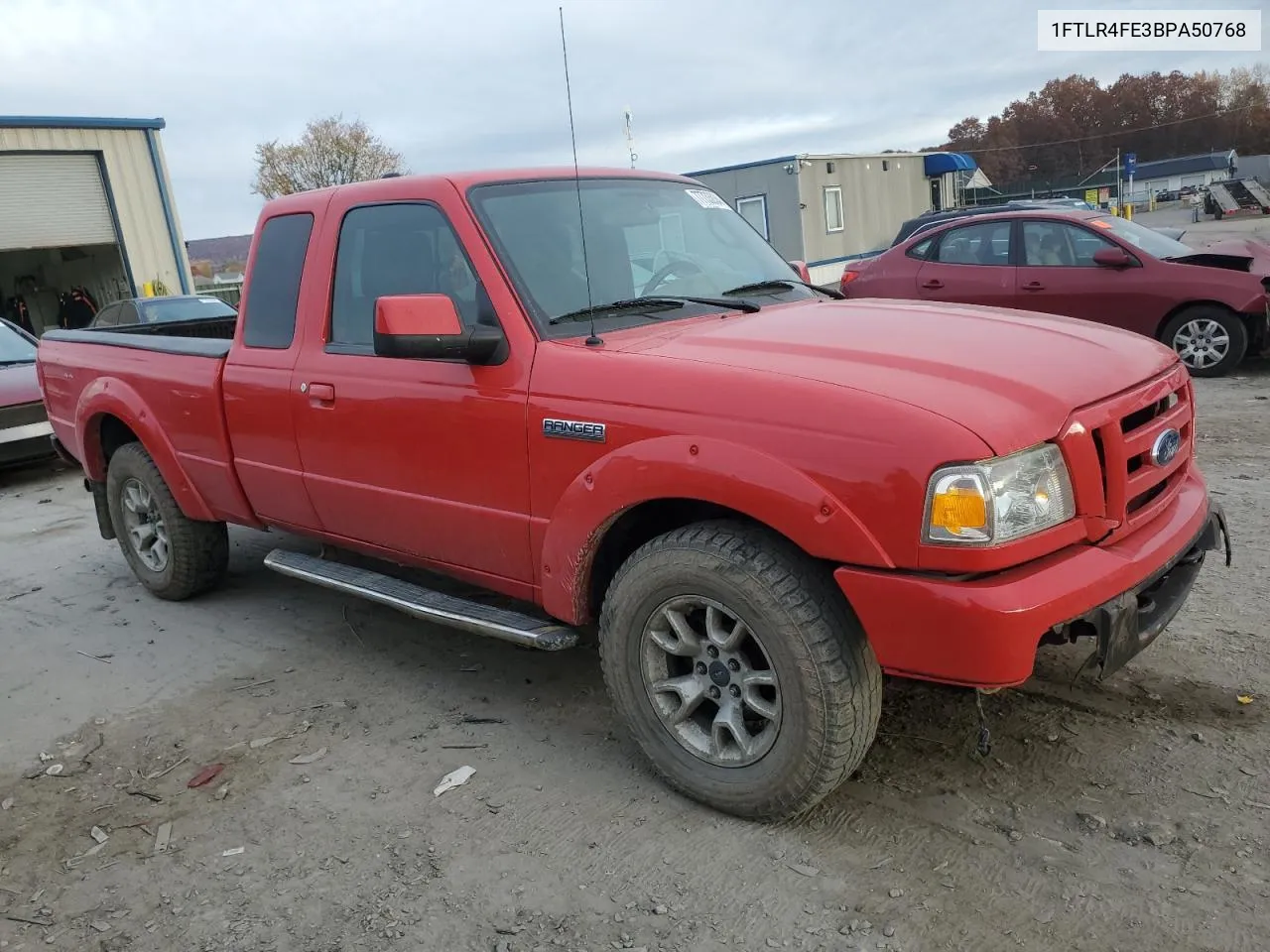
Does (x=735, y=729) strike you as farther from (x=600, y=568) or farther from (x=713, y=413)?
(x=713, y=413)

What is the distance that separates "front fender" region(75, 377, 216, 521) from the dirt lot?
0.83 meters

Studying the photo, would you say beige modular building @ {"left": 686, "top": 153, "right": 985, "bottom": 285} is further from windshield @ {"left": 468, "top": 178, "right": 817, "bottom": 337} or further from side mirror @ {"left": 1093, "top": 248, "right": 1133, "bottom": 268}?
windshield @ {"left": 468, "top": 178, "right": 817, "bottom": 337}

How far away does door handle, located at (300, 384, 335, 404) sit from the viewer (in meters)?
3.91

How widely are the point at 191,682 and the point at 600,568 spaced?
2164 millimetres

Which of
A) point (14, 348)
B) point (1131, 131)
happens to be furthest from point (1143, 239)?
point (1131, 131)

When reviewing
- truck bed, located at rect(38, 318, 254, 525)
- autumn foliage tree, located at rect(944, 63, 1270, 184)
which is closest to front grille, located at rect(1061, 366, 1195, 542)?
truck bed, located at rect(38, 318, 254, 525)

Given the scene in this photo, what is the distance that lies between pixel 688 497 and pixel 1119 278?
7.68 meters

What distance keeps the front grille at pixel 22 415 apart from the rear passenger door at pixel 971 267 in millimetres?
8467

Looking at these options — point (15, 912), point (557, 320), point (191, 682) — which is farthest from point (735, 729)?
point (191, 682)

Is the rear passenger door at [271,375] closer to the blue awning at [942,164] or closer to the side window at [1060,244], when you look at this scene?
the side window at [1060,244]

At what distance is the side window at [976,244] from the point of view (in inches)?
379

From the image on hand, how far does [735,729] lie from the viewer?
2.94m

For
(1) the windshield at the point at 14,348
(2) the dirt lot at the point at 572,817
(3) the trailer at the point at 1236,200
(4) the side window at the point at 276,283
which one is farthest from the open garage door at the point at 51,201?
(3) the trailer at the point at 1236,200

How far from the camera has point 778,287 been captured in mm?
4012
